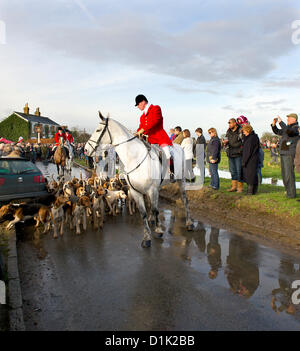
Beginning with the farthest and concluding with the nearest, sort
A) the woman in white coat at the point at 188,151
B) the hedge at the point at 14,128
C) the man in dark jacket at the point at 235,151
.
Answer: the hedge at the point at 14,128, the woman in white coat at the point at 188,151, the man in dark jacket at the point at 235,151

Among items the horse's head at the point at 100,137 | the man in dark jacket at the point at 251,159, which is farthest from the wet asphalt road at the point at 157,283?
the man in dark jacket at the point at 251,159

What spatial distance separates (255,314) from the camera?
3.70m

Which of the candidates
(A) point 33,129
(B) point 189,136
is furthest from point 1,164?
(A) point 33,129

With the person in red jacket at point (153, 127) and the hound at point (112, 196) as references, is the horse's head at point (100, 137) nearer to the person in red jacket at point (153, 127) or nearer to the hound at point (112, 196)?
the person in red jacket at point (153, 127)

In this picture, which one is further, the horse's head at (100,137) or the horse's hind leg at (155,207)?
the horse's hind leg at (155,207)

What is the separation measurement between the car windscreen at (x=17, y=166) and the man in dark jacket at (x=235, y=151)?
7350mm

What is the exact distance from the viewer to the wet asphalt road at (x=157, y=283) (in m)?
3.59

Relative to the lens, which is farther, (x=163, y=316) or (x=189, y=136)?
(x=189, y=136)

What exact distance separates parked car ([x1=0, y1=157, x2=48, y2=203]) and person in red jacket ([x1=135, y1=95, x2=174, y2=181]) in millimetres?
3904

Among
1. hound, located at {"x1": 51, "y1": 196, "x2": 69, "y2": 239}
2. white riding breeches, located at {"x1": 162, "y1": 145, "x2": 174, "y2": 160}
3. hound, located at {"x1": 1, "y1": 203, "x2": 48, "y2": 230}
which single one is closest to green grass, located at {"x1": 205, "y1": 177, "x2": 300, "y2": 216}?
white riding breeches, located at {"x1": 162, "y1": 145, "x2": 174, "y2": 160}

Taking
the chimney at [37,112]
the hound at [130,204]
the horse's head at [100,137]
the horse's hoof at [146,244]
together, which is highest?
the chimney at [37,112]

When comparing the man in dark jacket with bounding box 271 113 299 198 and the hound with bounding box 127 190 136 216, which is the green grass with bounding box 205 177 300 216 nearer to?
the man in dark jacket with bounding box 271 113 299 198
